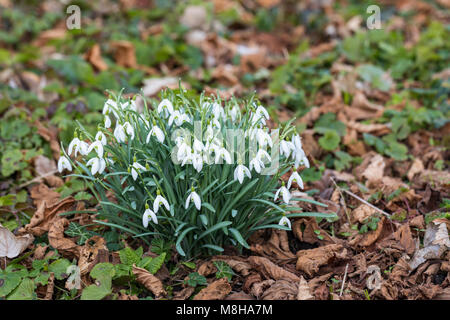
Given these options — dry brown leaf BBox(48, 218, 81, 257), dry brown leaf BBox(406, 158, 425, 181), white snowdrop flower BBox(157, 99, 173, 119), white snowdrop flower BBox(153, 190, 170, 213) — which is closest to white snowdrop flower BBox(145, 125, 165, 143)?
white snowdrop flower BBox(157, 99, 173, 119)

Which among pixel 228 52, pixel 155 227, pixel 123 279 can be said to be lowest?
pixel 123 279

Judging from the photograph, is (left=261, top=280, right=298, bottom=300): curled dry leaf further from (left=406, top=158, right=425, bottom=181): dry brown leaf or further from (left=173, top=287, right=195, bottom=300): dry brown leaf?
(left=406, top=158, right=425, bottom=181): dry brown leaf

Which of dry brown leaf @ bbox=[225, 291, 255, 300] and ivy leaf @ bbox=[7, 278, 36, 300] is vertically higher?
ivy leaf @ bbox=[7, 278, 36, 300]

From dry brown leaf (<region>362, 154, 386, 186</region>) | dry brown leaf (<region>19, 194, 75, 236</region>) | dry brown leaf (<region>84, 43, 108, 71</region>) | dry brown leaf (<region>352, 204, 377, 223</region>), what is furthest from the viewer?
dry brown leaf (<region>84, 43, 108, 71</region>)

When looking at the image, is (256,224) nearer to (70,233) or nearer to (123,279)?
(123,279)

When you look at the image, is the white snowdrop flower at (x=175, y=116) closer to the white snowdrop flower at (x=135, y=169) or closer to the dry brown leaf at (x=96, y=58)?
the white snowdrop flower at (x=135, y=169)
